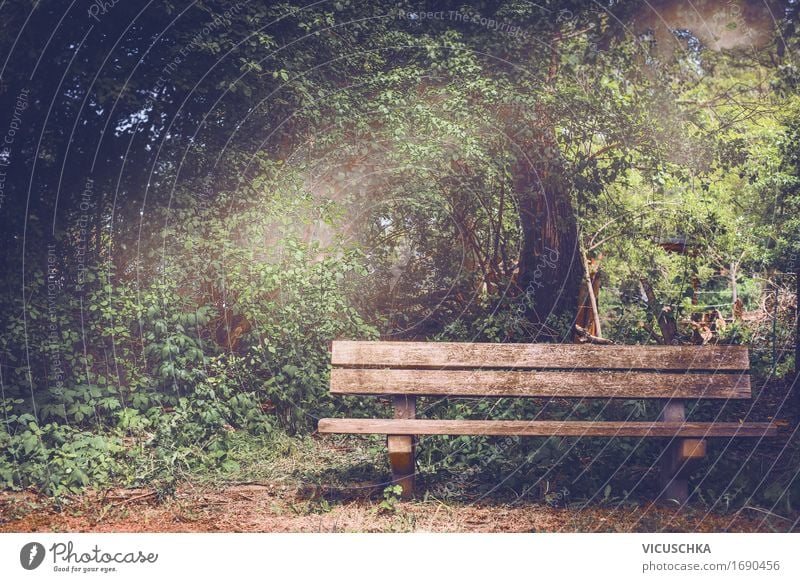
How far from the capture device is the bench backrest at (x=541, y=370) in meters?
3.62

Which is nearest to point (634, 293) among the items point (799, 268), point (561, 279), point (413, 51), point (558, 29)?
point (561, 279)

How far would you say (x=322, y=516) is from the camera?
355cm

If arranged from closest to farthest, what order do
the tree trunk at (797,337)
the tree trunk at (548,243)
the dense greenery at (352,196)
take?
the tree trunk at (797,337) → the dense greenery at (352,196) → the tree trunk at (548,243)

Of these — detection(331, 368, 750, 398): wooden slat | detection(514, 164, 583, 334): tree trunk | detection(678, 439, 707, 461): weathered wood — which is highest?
detection(514, 164, 583, 334): tree trunk

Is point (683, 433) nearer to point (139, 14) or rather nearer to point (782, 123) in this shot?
point (782, 123)

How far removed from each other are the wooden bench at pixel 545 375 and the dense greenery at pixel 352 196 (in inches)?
17.5

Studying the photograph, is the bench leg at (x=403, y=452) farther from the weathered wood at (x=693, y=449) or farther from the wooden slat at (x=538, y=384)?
the weathered wood at (x=693, y=449)

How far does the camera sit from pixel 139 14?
434 centimetres

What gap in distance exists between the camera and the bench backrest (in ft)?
11.9

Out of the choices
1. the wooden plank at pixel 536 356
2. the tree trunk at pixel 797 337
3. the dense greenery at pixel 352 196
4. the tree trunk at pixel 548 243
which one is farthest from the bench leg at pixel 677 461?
the tree trunk at pixel 548 243

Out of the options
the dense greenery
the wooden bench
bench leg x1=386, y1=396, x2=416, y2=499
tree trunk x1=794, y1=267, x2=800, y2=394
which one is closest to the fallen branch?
the dense greenery

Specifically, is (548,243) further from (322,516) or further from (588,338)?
(322,516)

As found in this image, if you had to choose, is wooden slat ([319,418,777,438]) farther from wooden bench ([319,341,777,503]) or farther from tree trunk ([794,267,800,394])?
tree trunk ([794,267,800,394])

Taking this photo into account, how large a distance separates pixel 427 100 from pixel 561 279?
1.43 m
